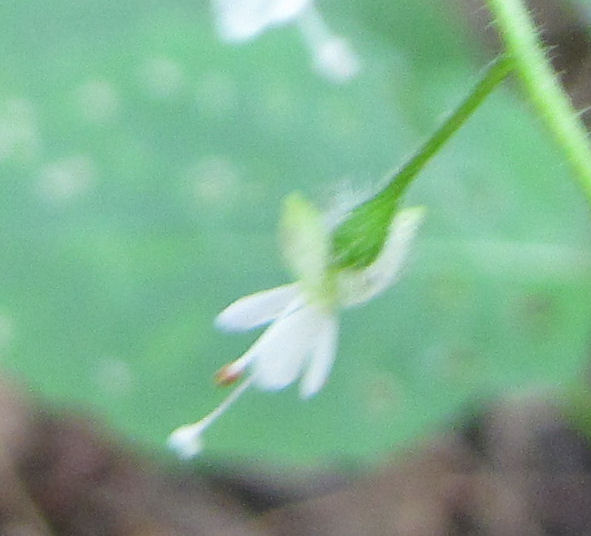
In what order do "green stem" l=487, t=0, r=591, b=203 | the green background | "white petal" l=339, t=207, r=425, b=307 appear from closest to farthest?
1. "green stem" l=487, t=0, r=591, b=203
2. "white petal" l=339, t=207, r=425, b=307
3. the green background

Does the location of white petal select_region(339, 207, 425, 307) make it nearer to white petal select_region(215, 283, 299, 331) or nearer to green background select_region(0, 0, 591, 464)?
white petal select_region(215, 283, 299, 331)

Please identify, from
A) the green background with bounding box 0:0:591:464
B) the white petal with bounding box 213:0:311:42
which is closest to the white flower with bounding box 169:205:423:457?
the white petal with bounding box 213:0:311:42

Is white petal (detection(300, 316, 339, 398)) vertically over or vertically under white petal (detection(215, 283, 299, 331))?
under

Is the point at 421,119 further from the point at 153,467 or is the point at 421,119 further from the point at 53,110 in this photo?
the point at 153,467

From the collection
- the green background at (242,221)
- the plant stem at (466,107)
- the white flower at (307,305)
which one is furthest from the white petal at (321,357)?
the green background at (242,221)

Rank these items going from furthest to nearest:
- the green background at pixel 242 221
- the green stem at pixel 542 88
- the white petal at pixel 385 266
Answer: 1. the green background at pixel 242 221
2. the white petal at pixel 385 266
3. the green stem at pixel 542 88

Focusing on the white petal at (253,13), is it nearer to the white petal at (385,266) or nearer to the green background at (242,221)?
the white petal at (385,266)

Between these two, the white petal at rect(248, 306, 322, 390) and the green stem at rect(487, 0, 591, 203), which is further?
the white petal at rect(248, 306, 322, 390)
